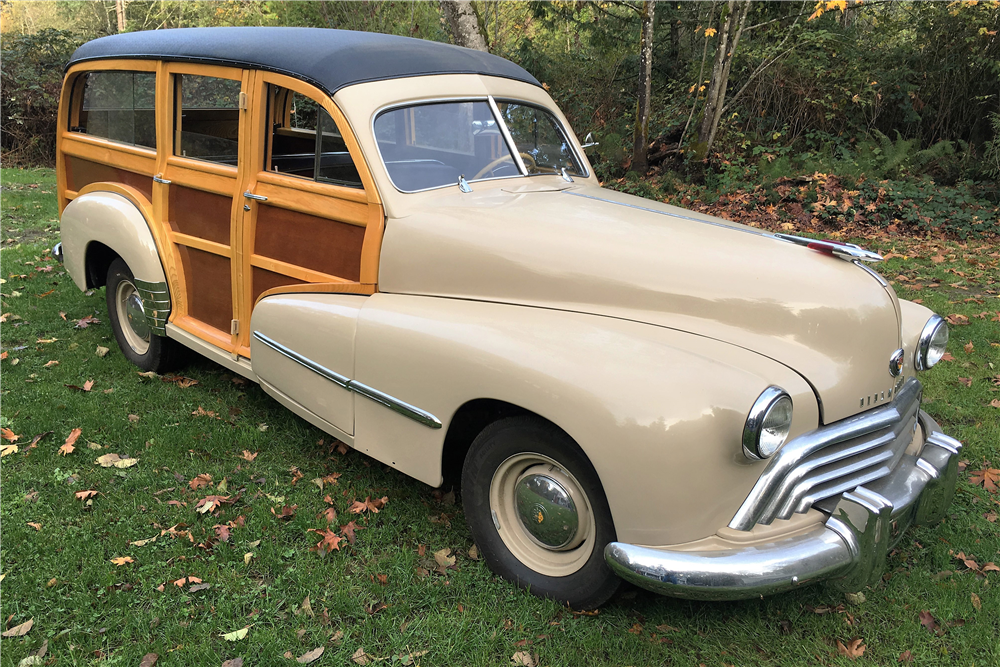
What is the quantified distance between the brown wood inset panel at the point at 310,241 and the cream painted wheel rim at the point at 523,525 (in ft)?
3.69

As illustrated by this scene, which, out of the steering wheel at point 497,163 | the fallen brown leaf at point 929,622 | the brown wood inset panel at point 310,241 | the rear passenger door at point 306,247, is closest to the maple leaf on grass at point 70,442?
the rear passenger door at point 306,247

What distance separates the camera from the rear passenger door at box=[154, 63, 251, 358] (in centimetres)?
367

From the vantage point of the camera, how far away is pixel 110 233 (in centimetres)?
430

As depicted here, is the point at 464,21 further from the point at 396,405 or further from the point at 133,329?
the point at 396,405

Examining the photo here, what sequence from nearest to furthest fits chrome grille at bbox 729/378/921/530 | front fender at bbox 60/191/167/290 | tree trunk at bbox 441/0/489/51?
chrome grille at bbox 729/378/921/530 → front fender at bbox 60/191/167/290 → tree trunk at bbox 441/0/489/51

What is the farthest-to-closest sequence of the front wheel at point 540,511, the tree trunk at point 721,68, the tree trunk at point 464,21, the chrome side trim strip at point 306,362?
the tree trunk at point 721,68, the tree trunk at point 464,21, the chrome side trim strip at point 306,362, the front wheel at point 540,511

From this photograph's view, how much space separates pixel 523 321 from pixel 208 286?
7.19 ft

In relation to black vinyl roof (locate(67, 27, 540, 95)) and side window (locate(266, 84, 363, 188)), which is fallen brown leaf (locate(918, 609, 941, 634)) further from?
black vinyl roof (locate(67, 27, 540, 95))

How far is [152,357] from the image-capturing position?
452cm

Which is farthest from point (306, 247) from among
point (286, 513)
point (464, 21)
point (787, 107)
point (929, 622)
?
point (787, 107)

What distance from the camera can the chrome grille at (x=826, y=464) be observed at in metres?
2.22

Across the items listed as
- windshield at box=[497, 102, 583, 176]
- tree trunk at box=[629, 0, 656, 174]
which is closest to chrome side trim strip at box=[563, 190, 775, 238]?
windshield at box=[497, 102, 583, 176]

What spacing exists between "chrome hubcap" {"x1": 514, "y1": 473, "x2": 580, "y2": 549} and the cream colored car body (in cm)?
26

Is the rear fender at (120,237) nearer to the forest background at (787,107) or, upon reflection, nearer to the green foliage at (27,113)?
the forest background at (787,107)
